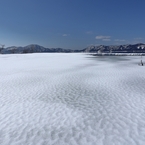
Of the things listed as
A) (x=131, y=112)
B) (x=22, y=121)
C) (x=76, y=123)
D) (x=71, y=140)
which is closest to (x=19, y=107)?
(x=22, y=121)

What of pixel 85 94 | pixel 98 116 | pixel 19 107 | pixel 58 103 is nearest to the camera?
pixel 98 116

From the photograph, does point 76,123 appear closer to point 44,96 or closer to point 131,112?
point 131,112

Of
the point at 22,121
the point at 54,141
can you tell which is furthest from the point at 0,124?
the point at 54,141

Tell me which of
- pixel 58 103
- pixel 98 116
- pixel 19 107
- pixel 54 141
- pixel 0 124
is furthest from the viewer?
pixel 58 103

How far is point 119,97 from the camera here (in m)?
9.97

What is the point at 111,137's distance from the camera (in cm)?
541

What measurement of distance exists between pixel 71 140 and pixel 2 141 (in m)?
2.75

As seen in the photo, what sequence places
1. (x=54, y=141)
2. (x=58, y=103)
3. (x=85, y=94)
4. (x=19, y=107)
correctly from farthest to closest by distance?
(x=85, y=94), (x=58, y=103), (x=19, y=107), (x=54, y=141)

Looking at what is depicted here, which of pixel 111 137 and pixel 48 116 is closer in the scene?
pixel 111 137

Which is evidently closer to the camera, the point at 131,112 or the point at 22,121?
the point at 22,121

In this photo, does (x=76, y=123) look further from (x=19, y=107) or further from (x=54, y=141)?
(x=19, y=107)

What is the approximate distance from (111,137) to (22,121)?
4382 millimetres

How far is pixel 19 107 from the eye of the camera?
27.6ft

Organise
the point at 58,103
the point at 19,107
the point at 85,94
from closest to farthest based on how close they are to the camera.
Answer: the point at 19,107
the point at 58,103
the point at 85,94
